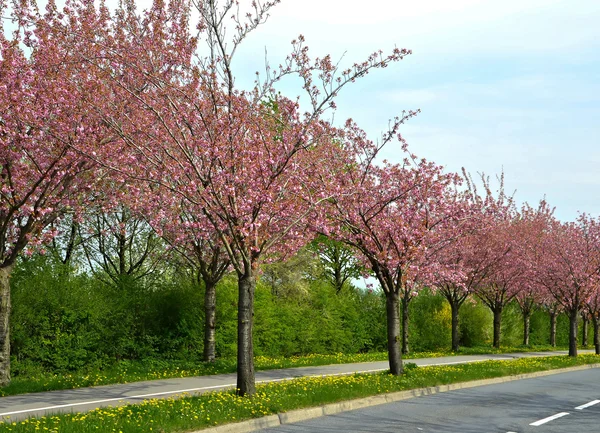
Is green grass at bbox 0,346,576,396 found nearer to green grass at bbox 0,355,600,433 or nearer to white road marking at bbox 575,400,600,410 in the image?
green grass at bbox 0,355,600,433

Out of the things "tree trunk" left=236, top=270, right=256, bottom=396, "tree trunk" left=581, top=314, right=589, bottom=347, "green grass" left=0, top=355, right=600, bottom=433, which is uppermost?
"tree trunk" left=236, top=270, right=256, bottom=396

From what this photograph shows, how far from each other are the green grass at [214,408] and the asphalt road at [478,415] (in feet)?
1.88

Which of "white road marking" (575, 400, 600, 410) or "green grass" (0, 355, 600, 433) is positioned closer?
"green grass" (0, 355, 600, 433)

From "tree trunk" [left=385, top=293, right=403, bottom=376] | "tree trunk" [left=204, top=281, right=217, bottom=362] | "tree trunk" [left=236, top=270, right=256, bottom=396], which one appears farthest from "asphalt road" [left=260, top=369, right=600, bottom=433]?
"tree trunk" [left=204, top=281, right=217, bottom=362]

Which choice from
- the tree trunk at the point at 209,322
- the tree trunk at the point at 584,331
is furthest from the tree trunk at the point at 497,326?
the tree trunk at the point at 209,322

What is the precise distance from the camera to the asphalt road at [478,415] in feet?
33.2

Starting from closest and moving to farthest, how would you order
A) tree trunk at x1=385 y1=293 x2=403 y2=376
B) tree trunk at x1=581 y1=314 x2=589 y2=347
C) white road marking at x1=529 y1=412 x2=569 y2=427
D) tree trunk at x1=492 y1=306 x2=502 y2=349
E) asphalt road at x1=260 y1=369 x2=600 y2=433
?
asphalt road at x1=260 y1=369 x2=600 y2=433 < white road marking at x1=529 y1=412 x2=569 y2=427 < tree trunk at x1=385 y1=293 x2=403 y2=376 < tree trunk at x1=492 y1=306 x2=502 y2=349 < tree trunk at x1=581 y1=314 x2=589 y2=347

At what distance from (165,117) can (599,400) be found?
11.5m

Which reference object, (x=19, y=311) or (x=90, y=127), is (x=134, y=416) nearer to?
(x=90, y=127)

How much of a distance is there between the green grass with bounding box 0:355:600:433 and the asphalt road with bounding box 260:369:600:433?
573 millimetres

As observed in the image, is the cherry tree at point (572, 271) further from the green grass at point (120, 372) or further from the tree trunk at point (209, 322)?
the tree trunk at point (209, 322)

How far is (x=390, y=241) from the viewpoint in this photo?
18.2m

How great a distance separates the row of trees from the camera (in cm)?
1282

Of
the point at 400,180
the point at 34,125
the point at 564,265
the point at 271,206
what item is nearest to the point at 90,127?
the point at 34,125
